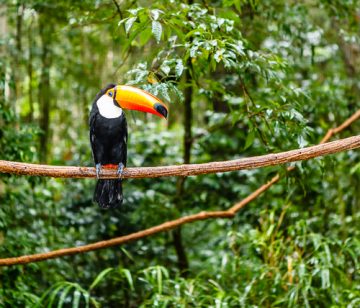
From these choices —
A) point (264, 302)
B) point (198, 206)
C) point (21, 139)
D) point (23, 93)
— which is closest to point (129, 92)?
point (21, 139)

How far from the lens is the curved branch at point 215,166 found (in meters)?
2.85

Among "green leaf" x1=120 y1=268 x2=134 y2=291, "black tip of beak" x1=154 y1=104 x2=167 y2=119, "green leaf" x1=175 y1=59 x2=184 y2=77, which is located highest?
"green leaf" x1=175 y1=59 x2=184 y2=77

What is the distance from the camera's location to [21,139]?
14.0 feet

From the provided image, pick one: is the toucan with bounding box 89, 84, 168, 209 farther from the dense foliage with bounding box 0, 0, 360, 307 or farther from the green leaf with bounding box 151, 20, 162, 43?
the green leaf with bounding box 151, 20, 162, 43

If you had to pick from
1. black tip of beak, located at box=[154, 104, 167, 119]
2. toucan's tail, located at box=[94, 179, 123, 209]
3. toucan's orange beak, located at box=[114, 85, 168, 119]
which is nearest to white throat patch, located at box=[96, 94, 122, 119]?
toucan's orange beak, located at box=[114, 85, 168, 119]

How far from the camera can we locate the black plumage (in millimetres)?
3615

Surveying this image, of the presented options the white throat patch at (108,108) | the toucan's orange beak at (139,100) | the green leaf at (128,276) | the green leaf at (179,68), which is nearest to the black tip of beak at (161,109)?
the toucan's orange beak at (139,100)

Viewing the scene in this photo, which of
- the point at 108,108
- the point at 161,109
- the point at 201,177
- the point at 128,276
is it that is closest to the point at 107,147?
the point at 108,108

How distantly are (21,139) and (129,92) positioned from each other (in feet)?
4.48

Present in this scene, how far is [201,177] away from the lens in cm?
571

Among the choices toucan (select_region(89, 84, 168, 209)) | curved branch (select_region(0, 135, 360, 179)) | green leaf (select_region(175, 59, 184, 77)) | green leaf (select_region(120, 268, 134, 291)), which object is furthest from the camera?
green leaf (select_region(120, 268, 134, 291))

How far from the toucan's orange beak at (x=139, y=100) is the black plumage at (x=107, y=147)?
0.71 feet

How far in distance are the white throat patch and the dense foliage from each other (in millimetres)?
179

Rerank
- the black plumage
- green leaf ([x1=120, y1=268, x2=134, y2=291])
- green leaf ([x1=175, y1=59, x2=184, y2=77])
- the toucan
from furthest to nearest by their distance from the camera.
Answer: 1. green leaf ([x1=120, y1=268, x2=134, y2=291])
2. the black plumage
3. the toucan
4. green leaf ([x1=175, y1=59, x2=184, y2=77])
